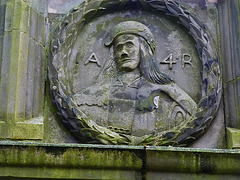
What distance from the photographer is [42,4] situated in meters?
7.63

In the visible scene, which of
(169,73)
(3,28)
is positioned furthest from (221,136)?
(3,28)

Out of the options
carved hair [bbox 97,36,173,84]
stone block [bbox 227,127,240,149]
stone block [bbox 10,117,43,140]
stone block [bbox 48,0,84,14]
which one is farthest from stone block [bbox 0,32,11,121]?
stone block [bbox 227,127,240,149]

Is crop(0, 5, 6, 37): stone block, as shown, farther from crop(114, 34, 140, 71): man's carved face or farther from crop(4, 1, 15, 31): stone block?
crop(114, 34, 140, 71): man's carved face

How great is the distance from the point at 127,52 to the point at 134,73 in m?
0.29

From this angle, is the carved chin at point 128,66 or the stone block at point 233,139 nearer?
the stone block at point 233,139

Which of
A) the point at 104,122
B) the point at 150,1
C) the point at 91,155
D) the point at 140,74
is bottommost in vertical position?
the point at 91,155

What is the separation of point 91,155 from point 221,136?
1958 mm

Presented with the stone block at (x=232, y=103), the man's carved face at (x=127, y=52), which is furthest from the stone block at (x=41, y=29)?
the stone block at (x=232, y=103)

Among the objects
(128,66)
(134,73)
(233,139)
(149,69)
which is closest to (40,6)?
(128,66)

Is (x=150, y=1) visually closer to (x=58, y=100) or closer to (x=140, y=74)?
(x=140, y=74)

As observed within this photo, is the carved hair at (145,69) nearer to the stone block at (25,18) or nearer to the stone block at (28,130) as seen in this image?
the stone block at (28,130)

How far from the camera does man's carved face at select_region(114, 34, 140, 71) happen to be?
731 centimetres

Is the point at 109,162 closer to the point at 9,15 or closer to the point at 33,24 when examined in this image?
the point at 33,24

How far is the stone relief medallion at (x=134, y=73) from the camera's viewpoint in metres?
6.96
